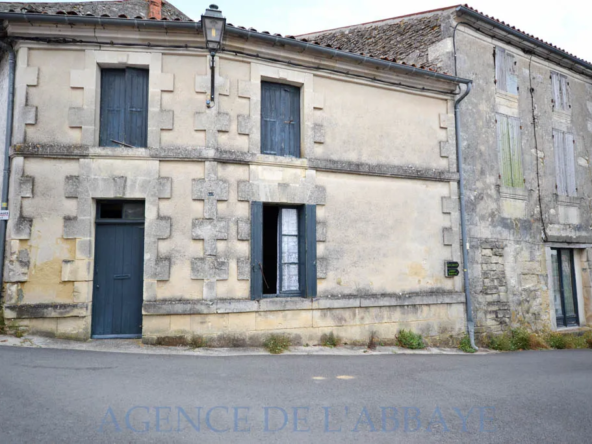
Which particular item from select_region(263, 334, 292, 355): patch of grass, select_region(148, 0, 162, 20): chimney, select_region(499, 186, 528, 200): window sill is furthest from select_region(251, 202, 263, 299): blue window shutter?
select_region(499, 186, 528, 200): window sill

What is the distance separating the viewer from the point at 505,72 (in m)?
10.1

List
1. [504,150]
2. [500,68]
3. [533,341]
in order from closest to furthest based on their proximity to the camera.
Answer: [533,341]
[504,150]
[500,68]

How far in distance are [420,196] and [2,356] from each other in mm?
6922

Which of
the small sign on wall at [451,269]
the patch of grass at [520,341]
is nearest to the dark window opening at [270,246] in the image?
the small sign on wall at [451,269]

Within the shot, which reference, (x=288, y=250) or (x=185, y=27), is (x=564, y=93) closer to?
(x=288, y=250)

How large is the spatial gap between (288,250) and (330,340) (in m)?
1.63

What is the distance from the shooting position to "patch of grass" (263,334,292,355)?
6574 mm

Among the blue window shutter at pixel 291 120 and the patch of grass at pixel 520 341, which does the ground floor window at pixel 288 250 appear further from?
the patch of grass at pixel 520 341

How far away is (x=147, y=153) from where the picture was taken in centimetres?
662

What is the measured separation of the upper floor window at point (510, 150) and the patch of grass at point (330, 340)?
531 centimetres

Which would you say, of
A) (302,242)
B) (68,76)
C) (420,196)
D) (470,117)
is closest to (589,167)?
(470,117)

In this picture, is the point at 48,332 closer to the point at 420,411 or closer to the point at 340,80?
the point at 420,411

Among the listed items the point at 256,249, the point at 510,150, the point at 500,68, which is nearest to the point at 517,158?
the point at 510,150

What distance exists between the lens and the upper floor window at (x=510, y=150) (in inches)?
382
